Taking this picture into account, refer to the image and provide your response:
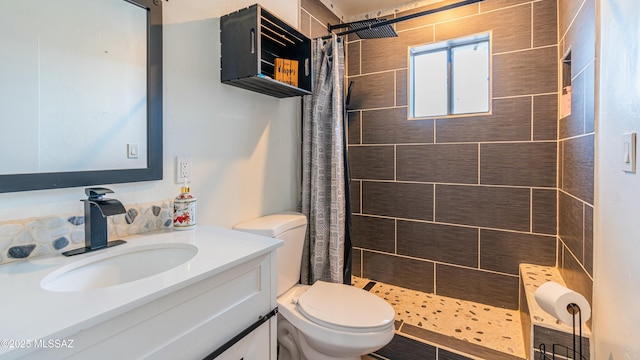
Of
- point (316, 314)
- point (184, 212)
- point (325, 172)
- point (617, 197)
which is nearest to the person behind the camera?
point (617, 197)

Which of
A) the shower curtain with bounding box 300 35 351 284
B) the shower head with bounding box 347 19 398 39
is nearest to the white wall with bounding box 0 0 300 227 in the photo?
the shower curtain with bounding box 300 35 351 284

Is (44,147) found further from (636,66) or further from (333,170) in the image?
(636,66)

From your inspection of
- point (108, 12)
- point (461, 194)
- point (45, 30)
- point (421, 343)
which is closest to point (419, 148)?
point (461, 194)

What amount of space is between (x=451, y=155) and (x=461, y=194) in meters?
0.30

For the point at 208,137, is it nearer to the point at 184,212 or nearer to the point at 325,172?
the point at 184,212

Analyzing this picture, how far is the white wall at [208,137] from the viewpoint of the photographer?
109 centimetres

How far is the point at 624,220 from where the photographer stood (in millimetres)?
824

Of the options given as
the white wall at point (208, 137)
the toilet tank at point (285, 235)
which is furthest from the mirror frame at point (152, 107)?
the toilet tank at point (285, 235)

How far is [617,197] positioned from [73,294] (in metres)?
1.50

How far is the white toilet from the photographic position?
48.9 inches

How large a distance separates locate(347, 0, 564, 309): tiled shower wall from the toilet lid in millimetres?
919

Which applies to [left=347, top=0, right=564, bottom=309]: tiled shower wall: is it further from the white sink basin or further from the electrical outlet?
the white sink basin

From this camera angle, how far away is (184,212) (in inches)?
46.6

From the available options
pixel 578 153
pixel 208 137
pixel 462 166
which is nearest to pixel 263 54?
pixel 208 137
